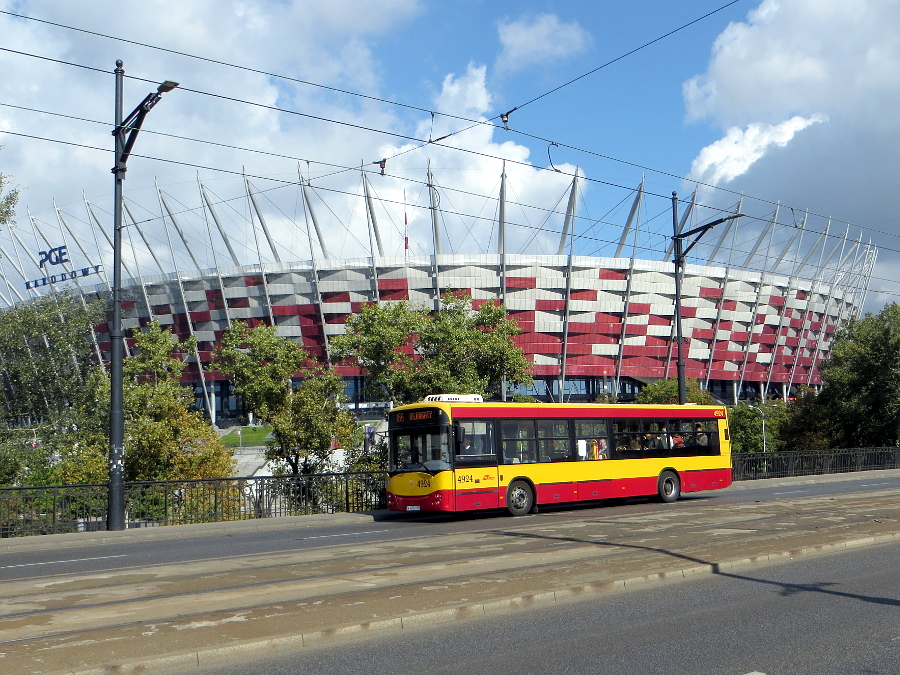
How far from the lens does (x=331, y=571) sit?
1079cm

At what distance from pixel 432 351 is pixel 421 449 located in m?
9.32

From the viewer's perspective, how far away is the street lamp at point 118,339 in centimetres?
1797

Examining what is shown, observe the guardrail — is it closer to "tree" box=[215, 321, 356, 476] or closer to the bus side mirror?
"tree" box=[215, 321, 356, 476]

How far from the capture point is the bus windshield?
18750 mm

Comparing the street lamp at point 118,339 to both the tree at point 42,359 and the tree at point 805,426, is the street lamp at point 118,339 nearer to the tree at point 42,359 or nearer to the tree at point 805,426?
the tree at point 42,359

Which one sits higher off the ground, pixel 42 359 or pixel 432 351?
pixel 42 359

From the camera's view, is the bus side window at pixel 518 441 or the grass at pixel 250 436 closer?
the bus side window at pixel 518 441

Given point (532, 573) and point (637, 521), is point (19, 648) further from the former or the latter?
point (637, 521)

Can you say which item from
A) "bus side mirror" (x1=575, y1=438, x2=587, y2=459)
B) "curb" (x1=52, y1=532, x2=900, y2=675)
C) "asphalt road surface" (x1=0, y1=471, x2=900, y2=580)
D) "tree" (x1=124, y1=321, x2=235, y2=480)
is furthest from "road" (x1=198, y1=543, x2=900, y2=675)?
"tree" (x1=124, y1=321, x2=235, y2=480)

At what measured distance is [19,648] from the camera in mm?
6672

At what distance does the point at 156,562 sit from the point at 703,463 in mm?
17282

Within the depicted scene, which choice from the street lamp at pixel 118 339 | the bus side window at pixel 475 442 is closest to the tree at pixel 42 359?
the street lamp at pixel 118 339

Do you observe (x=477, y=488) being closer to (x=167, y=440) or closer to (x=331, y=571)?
(x=331, y=571)

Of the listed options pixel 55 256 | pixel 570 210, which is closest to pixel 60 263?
pixel 55 256
